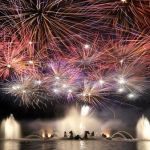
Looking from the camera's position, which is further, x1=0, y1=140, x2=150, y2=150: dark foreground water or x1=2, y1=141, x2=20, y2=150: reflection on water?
x1=2, y1=141, x2=20, y2=150: reflection on water

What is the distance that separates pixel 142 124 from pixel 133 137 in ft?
12.6

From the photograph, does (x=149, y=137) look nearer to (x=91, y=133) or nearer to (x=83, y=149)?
(x=91, y=133)

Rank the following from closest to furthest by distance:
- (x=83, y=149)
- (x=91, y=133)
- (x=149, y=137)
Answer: (x=83, y=149), (x=149, y=137), (x=91, y=133)

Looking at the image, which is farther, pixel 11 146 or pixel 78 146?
pixel 11 146

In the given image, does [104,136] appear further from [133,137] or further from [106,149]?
[106,149]

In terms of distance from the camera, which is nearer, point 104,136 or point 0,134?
point 104,136

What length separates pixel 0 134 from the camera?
248 feet

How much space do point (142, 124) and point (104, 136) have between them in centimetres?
812

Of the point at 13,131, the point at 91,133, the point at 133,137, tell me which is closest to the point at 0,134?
the point at 13,131

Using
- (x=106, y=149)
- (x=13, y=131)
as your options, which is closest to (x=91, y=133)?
(x=13, y=131)

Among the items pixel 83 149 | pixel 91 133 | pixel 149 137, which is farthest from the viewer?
pixel 91 133

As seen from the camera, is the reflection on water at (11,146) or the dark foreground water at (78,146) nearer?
the dark foreground water at (78,146)

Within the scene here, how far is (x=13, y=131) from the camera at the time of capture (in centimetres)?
7706

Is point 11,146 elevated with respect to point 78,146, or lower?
elevated
